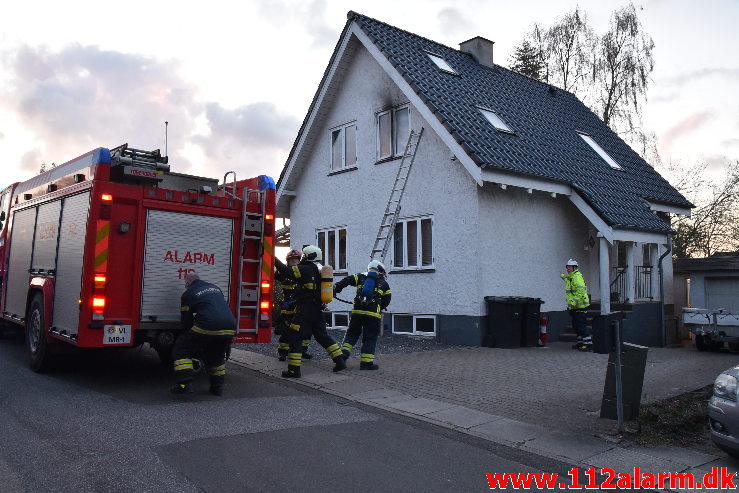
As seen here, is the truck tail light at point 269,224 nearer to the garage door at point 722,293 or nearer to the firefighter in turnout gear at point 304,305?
the firefighter in turnout gear at point 304,305

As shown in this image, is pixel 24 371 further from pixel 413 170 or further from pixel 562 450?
pixel 413 170

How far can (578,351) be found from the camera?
1236 cm

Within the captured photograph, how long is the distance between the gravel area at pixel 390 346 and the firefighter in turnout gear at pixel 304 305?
2060 mm

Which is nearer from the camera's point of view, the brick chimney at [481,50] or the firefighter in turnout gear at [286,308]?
the firefighter in turnout gear at [286,308]

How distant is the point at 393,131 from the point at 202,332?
900cm

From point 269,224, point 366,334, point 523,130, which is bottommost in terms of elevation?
point 366,334

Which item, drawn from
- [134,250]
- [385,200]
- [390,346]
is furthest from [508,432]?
[385,200]

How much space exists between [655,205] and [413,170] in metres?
7.87

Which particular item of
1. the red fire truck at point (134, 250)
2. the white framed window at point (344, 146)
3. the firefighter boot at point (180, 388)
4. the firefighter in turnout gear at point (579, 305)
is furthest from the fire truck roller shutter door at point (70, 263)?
the firefighter in turnout gear at point (579, 305)

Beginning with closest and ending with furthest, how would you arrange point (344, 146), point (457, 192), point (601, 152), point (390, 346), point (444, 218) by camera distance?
Result: point (390, 346) < point (457, 192) < point (444, 218) < point (344, 146) < point (601, 152)

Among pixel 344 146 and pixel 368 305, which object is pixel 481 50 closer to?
pixel 344 146

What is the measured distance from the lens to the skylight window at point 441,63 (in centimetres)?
1630

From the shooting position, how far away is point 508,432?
614 centimetres

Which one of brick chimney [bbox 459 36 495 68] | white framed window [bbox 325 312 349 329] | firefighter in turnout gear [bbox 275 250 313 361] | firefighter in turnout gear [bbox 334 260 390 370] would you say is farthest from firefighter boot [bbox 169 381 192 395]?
brick chimney [bbox 459 36 495 68]
